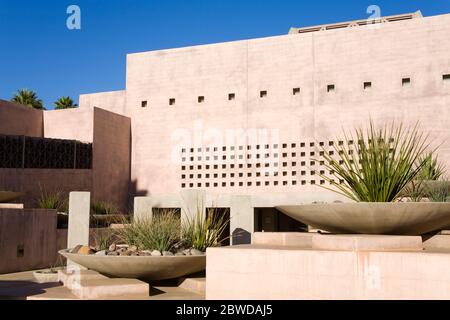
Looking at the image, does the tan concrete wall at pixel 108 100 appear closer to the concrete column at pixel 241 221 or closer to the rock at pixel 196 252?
the concrete column at pixel 241 221

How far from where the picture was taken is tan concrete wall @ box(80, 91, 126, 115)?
1875 cm

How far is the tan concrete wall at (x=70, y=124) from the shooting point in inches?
650

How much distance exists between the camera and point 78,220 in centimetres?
950

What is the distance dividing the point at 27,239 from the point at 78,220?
1.55 m

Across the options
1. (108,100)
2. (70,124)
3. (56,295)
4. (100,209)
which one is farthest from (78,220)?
(108,100)

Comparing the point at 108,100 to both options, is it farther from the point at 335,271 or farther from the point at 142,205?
the point at 335,271

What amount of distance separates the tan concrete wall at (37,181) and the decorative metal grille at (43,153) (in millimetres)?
186

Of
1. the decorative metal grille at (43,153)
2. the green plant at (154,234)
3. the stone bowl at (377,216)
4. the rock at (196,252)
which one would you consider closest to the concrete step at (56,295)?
the green plant at (154,234)

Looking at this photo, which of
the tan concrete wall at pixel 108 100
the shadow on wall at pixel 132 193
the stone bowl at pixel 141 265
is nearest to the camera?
the stone bowl at pixel 141 265

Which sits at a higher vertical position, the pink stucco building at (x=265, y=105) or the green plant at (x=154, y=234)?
the pink stucco building at (x=265, y=105)

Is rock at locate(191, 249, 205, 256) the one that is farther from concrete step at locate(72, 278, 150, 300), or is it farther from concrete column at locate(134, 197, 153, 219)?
concrete column at locate(134, 197, 153, 219)

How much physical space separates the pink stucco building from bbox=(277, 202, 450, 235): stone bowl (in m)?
8.05

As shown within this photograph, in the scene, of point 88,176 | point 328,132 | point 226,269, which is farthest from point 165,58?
point 226,269

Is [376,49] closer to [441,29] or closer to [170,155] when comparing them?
[441,29]
